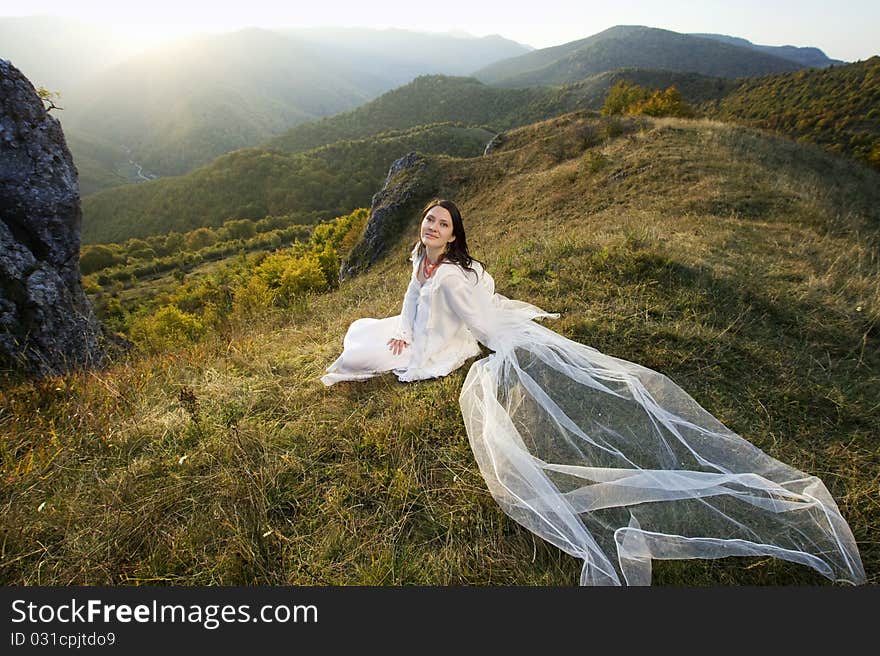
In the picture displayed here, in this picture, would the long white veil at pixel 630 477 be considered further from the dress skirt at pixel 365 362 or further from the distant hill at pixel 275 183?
the distant hill at pixel 275 183

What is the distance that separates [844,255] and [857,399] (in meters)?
5.70

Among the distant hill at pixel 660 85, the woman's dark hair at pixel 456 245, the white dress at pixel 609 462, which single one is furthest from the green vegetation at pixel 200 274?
the distant hill at pixel 660 85

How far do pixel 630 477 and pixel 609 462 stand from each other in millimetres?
218

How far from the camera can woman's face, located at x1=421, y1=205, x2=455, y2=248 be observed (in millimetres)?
4078

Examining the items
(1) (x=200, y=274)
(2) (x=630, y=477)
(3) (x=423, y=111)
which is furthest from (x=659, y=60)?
(2) (x=630, y=477)

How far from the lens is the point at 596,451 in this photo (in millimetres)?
2924

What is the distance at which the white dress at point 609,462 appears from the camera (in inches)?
89.1

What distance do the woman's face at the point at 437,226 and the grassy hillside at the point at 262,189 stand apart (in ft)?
276

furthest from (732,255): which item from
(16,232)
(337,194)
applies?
(337,194)

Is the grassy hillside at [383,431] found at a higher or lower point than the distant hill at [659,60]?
lower

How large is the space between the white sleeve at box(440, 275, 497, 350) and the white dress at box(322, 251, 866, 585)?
11 millimetres

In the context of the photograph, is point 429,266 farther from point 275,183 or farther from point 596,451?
point 275,183

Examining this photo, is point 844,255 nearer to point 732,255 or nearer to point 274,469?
point 732,255

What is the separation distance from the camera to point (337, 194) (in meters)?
87.1
